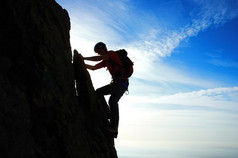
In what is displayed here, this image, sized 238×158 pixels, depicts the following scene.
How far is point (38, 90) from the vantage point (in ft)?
23.1

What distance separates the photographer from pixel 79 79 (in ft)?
34.9

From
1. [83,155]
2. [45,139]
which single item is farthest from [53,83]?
[83,155]

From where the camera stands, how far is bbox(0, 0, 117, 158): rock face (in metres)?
5.96

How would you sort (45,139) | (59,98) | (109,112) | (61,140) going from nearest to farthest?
(45,139), (61,140), (59,98), (109,112)

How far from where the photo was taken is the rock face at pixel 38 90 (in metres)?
5.96

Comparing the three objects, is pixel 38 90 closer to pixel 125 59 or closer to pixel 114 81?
pixel 114 81

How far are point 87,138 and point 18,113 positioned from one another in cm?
383

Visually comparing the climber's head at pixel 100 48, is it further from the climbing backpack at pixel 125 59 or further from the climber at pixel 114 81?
the climbing backpack at pixel 125 59

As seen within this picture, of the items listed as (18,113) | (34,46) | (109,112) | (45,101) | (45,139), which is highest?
(34,46)

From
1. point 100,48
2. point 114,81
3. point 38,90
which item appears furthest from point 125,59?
point 38,90

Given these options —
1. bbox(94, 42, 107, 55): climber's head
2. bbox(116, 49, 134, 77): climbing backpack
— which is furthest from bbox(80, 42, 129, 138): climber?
bbox(116, 49, 134, 77): climbing backpack

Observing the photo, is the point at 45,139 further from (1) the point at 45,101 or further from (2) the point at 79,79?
(2) the point at 79,79

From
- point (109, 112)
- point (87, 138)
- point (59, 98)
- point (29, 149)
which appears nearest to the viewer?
point (29, 149)

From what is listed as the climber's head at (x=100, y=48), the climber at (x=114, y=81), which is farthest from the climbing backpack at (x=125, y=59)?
the climber's head at (x=100, y=48)
